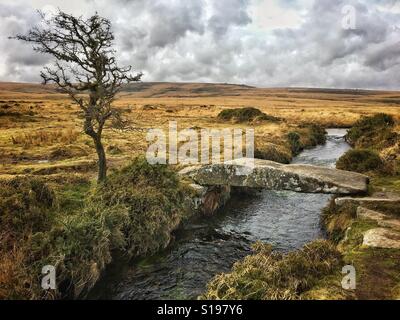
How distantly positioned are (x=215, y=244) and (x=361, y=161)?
1101 centimetres

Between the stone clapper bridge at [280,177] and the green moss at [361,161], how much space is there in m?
4.30

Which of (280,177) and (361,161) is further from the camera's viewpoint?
(361,161)

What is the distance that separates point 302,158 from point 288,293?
25413 mm

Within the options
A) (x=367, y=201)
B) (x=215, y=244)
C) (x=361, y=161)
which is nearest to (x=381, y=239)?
(x=367, y=201)

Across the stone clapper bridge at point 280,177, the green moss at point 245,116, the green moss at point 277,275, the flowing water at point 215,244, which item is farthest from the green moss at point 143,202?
the green moss at point 245,116

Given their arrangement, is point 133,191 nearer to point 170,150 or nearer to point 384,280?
point 384,280

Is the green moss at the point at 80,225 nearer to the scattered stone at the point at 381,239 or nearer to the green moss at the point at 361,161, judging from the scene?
the scattered stone at the point at 381,239

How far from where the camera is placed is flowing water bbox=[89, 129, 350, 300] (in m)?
11.8

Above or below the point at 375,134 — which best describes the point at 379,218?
below

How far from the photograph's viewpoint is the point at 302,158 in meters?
33.4

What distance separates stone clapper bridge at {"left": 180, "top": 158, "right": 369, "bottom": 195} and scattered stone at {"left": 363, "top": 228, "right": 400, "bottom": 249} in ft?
12.0

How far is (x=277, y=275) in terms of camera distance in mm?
10086

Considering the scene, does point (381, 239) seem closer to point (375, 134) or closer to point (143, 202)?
point (143, 202)

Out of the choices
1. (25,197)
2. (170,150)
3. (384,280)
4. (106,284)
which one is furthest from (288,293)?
(170,150)
